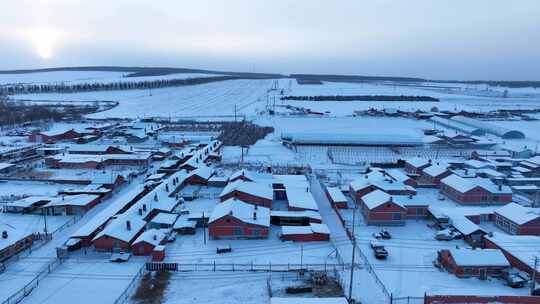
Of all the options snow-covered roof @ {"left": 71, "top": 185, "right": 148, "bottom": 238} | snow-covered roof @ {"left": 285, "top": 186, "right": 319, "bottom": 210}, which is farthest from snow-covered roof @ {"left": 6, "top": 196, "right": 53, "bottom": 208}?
snow-covered roof @ {"left": 285, "top": 186, "right": 319, "bottom": 210}

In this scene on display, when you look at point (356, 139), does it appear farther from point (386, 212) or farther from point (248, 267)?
point (248, 267)

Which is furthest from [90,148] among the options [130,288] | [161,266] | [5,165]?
[130,288]

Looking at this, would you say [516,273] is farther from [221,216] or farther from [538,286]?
[221,216]

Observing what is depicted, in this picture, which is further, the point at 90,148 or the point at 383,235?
the point at 90,148

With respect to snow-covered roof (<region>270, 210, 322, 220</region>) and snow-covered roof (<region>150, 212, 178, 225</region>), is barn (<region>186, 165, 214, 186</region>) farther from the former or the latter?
snow-covered roof (<region>270, 210, 322, 220</region>)

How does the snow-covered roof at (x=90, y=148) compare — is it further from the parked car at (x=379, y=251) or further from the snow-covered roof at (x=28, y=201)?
the parked car at (x=379, y=251)

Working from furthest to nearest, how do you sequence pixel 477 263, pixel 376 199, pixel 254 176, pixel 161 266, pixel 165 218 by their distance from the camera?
pixel 254 176, pixel 376 199, pixel 165 218, pixel 161 266, pixel 477 263

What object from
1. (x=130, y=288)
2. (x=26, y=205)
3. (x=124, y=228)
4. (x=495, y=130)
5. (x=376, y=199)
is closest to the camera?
(x=130, y=288)
